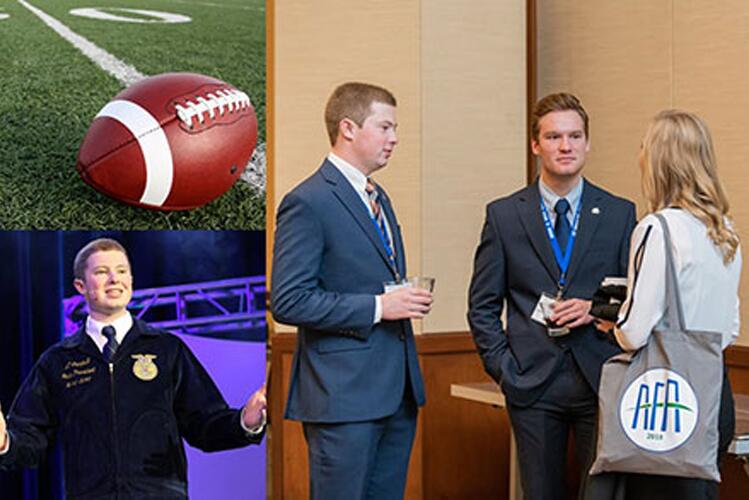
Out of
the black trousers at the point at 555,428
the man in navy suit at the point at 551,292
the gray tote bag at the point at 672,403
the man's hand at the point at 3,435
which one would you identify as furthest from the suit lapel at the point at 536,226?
the man's hand at the point at 3,435

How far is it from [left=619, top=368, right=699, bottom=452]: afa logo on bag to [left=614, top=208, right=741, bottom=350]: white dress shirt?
0.10 m

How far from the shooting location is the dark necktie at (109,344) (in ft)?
11.6

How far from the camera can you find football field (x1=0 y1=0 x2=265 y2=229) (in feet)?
12.8

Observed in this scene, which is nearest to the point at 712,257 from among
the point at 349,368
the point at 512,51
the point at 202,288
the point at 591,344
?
the point at 591,344

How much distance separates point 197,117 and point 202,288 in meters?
0.56

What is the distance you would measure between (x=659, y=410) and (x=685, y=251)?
0.38 m

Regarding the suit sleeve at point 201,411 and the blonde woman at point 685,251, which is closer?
the blonde woman at point 685,251

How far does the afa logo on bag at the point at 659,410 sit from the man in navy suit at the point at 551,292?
0.33 meters

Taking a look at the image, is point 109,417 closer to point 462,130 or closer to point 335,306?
point 335,306

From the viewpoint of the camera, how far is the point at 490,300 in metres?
3.40

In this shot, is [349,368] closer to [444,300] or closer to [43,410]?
[43,410]

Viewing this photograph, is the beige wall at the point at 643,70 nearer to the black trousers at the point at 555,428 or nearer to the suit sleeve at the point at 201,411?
the black trousers at the point at 555,428

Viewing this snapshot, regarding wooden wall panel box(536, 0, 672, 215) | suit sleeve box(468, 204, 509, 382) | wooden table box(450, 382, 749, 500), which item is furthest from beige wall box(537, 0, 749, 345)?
suit sleeve box(468, 204, 509, 382)

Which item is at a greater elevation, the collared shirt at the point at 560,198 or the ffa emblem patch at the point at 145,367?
the collared shirt at the point at 560,198
